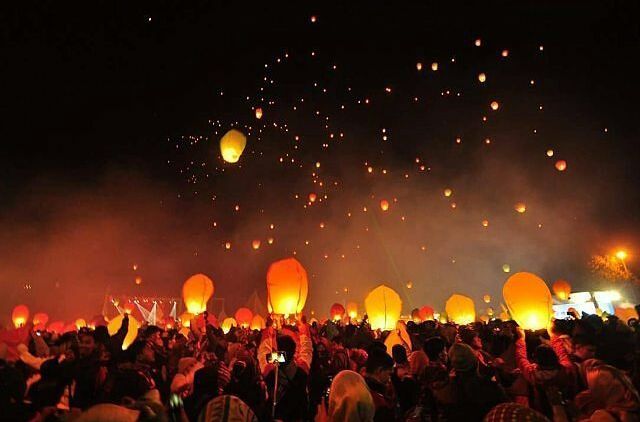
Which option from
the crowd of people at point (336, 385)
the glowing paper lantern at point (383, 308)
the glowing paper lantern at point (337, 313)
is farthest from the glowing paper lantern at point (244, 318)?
the crowd of people at point (336, 385)

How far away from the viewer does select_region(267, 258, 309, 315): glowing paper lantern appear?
5.23m

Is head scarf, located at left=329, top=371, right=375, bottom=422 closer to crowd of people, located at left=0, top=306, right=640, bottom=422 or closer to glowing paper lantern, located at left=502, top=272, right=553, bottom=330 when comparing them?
crowd of people, located at left=0, top=306, right=640, bottom=422

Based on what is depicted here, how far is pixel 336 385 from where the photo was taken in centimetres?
237

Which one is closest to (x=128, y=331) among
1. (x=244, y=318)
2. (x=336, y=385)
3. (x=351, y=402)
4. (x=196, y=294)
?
(x=196, y=294)

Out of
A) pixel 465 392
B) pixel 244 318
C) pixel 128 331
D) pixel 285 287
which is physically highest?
pixel 244 318

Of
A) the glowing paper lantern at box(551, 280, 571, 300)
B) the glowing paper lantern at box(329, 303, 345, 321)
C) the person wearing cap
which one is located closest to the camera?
the person wearing cap

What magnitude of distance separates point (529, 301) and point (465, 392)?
2977 millimetres

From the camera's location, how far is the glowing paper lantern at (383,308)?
7.44 meters

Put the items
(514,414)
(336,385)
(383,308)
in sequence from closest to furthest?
(514,414), (336,385), (383,308)

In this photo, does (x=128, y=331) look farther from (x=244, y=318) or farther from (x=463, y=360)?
(x=244, y=318)

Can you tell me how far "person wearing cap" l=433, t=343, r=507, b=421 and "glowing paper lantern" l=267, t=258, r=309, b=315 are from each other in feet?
8.74

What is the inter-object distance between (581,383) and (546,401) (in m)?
0.63

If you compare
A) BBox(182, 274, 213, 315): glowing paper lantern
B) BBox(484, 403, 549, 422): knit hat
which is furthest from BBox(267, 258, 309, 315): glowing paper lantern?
BBox(484, 403, 549, 422): knit hat

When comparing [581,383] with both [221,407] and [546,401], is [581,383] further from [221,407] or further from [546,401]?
[221,407]
